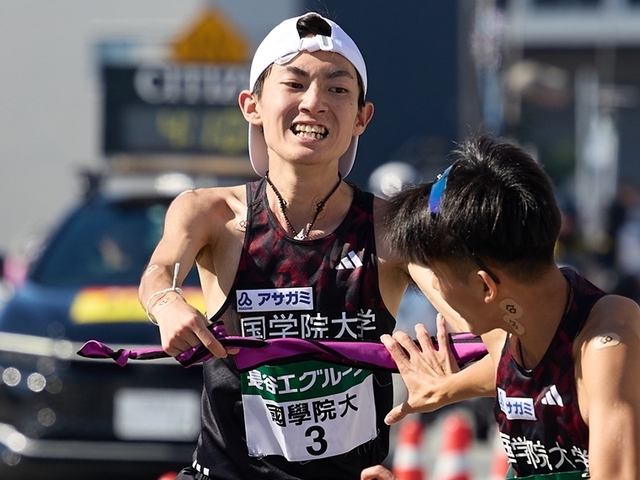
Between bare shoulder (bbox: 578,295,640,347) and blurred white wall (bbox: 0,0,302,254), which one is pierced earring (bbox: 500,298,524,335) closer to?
bare shoulder (bbox: 578,295,640,347)

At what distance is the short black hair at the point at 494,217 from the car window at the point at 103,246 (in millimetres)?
5064

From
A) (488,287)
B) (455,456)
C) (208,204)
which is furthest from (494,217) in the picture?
(455,456)

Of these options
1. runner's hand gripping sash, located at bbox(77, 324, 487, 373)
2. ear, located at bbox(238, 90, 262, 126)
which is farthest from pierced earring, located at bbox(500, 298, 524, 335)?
ear, located at bbox(238, 90, 262, 126)

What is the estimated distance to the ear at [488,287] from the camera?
9.91 ft

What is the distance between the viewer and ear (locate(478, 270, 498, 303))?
302 cm

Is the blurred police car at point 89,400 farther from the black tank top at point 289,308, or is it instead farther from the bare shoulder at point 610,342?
the bare shoulder at point 610,342

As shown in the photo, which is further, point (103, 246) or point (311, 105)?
point (103, 246)

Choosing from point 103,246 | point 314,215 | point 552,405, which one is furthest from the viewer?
point 103,246

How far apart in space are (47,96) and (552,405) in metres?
18.7

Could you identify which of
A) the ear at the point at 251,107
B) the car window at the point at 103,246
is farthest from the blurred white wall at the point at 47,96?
the ear at the point at 251,107

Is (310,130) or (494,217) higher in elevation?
(310,130)

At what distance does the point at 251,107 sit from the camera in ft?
13.0

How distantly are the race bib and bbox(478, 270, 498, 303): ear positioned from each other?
78cm

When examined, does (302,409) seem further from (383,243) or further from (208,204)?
(208,204)
